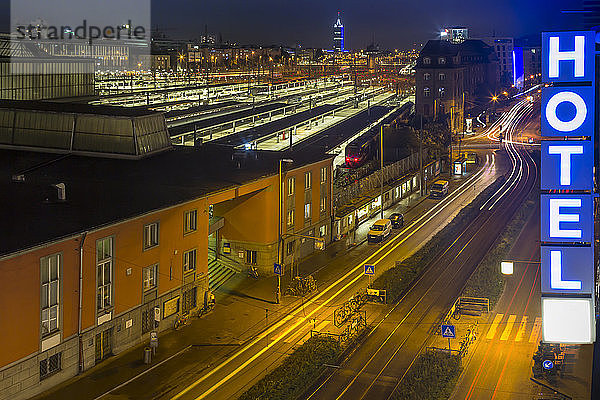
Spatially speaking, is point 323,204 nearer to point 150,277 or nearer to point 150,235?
point 150,235

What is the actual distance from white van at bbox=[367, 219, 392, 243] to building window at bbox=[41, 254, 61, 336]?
24444mm

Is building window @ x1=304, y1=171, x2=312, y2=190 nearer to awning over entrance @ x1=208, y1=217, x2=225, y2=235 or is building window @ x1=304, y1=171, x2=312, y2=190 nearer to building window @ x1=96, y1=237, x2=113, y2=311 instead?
awning over entrance @ x1=208, y1=217, x2=225, y2=235

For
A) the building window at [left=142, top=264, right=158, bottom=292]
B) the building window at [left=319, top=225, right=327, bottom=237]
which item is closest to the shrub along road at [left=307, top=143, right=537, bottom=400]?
the building window at [left=319, top=225, right=327, bottom=237]

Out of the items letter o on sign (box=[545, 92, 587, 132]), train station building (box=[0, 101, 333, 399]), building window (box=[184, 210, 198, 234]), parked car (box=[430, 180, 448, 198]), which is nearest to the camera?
letter o on sign (box=[545, 92, 587, 132])

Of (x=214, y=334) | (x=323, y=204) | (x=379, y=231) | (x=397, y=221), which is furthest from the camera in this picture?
(x=397, y=221)

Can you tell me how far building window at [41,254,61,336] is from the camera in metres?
23.6

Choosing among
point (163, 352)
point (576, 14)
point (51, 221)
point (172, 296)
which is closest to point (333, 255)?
point (172, 296)

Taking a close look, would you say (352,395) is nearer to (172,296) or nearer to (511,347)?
(511,347)

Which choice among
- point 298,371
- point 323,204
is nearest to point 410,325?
point 298,371

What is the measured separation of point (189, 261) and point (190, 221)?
5.27ft

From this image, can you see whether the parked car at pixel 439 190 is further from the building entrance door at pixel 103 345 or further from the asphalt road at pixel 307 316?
the building entrance door at pixel 103 345

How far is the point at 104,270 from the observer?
26422 mm

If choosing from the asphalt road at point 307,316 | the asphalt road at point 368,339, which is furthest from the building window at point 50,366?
the asphalt road at point 307,316

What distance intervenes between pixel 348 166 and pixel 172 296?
45.0m
